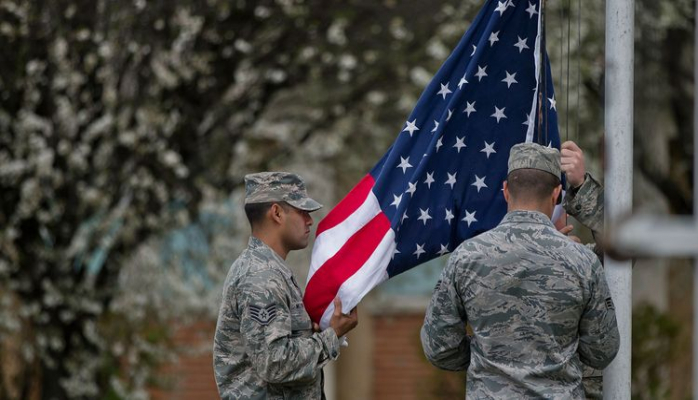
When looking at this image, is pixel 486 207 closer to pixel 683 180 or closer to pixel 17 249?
pixel 683 180

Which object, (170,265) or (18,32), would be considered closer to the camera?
(18,32)

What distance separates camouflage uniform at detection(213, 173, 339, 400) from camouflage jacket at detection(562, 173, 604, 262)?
1085 millimetres

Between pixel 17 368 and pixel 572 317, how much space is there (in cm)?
784

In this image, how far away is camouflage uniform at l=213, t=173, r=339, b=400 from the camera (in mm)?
4996

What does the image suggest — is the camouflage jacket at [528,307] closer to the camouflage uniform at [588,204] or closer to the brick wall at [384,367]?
the camouflage uniform at [588,204]

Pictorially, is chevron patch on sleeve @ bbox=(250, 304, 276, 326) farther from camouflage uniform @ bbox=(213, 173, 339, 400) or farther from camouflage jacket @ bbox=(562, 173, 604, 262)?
camouflage jacket @ bbox=(562, 173, 604, 262)

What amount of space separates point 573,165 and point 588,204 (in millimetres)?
177

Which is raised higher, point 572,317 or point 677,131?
point 677,131

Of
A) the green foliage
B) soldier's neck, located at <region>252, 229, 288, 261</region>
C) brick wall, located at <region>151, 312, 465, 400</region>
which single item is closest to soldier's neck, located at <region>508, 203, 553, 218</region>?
soldier's neck, located at <region>252, 229, 288, 261</region>

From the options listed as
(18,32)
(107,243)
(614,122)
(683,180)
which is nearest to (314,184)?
(107,243)

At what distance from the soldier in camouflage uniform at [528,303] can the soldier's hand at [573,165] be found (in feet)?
1.33

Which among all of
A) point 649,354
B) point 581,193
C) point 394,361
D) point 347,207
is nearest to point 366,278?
point 347,207

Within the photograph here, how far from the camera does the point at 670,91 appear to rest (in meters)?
3.11

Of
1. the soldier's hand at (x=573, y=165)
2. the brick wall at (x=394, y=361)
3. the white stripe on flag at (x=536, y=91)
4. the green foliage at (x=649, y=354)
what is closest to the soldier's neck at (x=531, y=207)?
the soldier's hand at (x=573, y=165)
